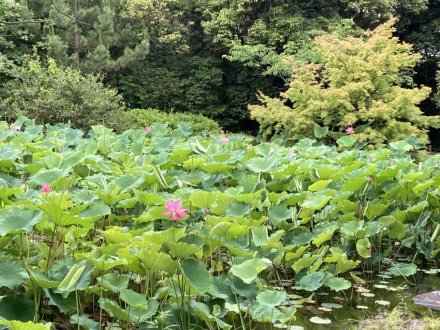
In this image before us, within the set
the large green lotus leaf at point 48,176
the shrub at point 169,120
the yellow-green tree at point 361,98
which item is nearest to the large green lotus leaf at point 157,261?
the large green lotus leaf at point 48,176

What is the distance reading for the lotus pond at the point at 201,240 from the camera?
6.24 feet

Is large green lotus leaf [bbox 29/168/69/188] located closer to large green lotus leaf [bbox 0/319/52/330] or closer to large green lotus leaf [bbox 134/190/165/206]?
large green lotus leaf [bbox 134/190/165/206]

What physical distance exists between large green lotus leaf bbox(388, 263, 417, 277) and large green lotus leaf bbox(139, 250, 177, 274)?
1.77 m

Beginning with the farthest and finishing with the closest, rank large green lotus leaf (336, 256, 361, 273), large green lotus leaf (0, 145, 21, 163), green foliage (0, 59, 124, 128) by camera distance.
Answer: green foliage (0, 59, 124, 128), large green lotus leaf (0, 145, 21, 163), large green lotus leaf (336, 256, 361, 273)

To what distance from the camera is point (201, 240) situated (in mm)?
2053

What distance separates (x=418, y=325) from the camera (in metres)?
2.47

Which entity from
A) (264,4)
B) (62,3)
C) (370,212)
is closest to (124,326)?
(370,212)

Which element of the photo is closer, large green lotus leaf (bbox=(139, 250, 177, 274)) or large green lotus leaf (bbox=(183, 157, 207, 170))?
large green lotus leaf (bbox=(139, 250, 177, 274))

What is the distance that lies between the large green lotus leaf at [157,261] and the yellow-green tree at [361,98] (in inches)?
232

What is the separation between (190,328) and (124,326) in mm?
274

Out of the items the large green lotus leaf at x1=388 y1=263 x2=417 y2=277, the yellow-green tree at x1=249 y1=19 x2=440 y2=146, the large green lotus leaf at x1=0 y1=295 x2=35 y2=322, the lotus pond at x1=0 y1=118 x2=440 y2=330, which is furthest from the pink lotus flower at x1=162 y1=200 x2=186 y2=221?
the yellow-green tree at x1=249 y1=19 x2=440 y2=146

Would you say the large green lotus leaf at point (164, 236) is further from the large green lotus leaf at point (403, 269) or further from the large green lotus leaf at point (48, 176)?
the large green lotus leaf at point (403, 269)

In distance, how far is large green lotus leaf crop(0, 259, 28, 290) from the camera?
1768 mm

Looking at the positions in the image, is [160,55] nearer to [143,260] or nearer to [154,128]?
[154,128]
